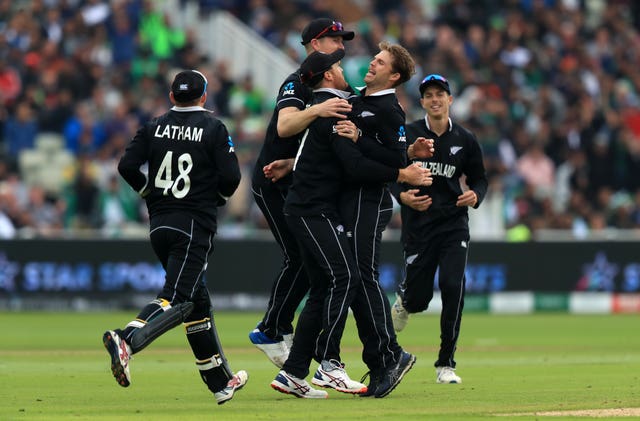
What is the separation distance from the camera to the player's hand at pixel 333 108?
10.2 meters

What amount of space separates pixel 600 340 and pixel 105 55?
492 inches

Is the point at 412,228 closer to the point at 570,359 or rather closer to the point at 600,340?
the point at 570,359

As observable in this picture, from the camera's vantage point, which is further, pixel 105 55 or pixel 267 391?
pixel 105 55

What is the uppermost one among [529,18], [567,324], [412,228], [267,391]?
[529,18]

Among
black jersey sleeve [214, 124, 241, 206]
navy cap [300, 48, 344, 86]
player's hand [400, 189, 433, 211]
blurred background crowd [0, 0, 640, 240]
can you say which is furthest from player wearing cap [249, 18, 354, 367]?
blurred background crowd [0, 0, 640, 240]

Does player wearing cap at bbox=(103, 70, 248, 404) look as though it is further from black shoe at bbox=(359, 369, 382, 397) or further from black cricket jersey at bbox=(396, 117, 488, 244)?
black cricket jersey at bbox=(396, 117, 488, 244)

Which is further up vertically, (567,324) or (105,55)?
(105,55)

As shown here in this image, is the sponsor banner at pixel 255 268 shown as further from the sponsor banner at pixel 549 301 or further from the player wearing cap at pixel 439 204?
the player wearing cap at pixel 439 204

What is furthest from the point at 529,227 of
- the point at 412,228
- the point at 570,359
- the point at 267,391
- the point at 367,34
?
the point at 267,391

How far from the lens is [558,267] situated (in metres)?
25.1

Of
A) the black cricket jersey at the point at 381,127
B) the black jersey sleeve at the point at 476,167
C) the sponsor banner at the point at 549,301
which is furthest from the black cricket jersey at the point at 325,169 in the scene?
the sponsor banner at the point at 549,301

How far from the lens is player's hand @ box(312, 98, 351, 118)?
10188 mm

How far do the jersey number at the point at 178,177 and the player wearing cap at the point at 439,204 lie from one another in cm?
272

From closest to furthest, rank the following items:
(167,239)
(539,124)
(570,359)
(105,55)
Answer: (167,239) → (570,359) → (105,55) → (539,124)
